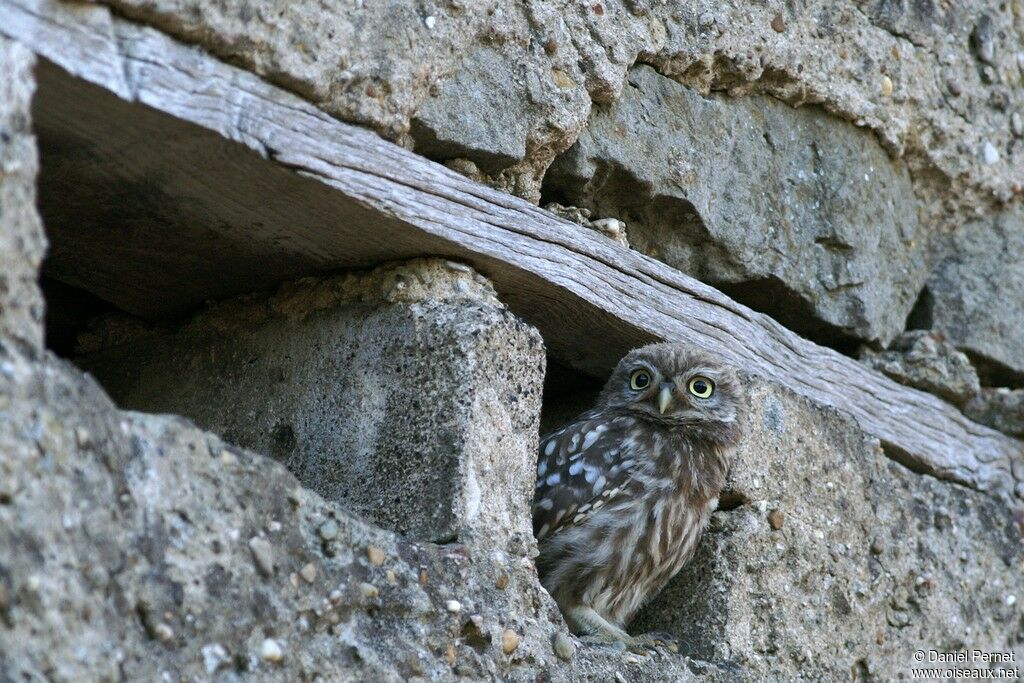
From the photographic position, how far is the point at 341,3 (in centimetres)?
298

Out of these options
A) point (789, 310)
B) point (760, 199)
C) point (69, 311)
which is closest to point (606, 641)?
point (789, 310)

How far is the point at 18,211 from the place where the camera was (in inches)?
87.7

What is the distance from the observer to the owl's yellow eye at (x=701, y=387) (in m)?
4.00

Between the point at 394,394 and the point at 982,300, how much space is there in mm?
2662

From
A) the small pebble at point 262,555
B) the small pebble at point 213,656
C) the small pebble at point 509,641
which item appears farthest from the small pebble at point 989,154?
the small pebble at point 213,656

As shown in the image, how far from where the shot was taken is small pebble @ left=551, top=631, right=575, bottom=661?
316 cm

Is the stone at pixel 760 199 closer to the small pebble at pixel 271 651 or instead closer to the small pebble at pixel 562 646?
the small pebble at pixel 562 646

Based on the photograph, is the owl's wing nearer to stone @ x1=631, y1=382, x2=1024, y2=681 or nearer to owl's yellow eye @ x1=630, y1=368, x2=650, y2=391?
owl's yellow eye @ x1=630, y1=368, x2=650, y2=391

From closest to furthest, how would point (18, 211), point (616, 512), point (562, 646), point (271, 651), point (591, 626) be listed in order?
point (18, 211), point (271, 651), point (562, 646), point (591, 626), point (616, 512)

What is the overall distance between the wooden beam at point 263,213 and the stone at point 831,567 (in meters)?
0.23

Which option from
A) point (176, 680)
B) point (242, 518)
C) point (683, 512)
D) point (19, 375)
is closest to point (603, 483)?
point (683, 512)

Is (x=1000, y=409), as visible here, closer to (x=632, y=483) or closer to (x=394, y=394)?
(x=632, y=483)

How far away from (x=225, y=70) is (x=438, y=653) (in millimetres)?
1269

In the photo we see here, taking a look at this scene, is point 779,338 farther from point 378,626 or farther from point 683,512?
point 378,626
